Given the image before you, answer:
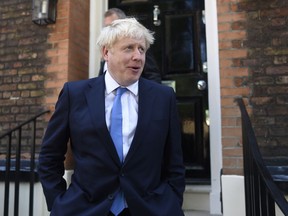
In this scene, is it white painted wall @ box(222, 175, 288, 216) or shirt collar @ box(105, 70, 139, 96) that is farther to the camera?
white painted wall @ box(222, 175, 288, 216)

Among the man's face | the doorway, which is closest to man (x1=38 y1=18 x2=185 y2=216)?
the man's face

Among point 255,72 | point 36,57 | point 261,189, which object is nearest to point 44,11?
point 36,57

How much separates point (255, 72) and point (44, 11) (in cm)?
229

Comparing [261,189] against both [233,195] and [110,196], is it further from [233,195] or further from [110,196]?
[233,195]

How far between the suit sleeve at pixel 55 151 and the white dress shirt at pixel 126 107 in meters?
0.21

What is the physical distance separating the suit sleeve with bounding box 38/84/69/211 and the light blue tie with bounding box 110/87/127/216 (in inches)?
9.6

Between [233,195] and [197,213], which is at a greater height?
[233,195]

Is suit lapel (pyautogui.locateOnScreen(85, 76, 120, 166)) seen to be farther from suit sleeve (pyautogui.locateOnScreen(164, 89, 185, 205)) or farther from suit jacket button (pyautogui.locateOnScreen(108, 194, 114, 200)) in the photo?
suit sleeve (pyautogui.locateOnScreen(164, 89, 185, 205))

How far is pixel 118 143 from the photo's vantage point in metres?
1.64

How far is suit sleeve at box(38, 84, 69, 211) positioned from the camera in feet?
5.69

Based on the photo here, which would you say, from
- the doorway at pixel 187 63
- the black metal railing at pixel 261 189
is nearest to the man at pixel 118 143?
the black metal railing at pixel 261 189

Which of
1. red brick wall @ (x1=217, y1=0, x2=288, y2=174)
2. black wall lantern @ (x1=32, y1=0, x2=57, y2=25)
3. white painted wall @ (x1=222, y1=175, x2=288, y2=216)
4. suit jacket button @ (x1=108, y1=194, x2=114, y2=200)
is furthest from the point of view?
black wall lantern @ (x1=32, y1=0, x2=57, y2=25)

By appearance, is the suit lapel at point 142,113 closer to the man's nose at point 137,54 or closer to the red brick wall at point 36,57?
the man's nose at point 137,54

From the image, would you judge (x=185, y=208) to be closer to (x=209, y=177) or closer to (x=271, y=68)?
(x=209, y=177)
